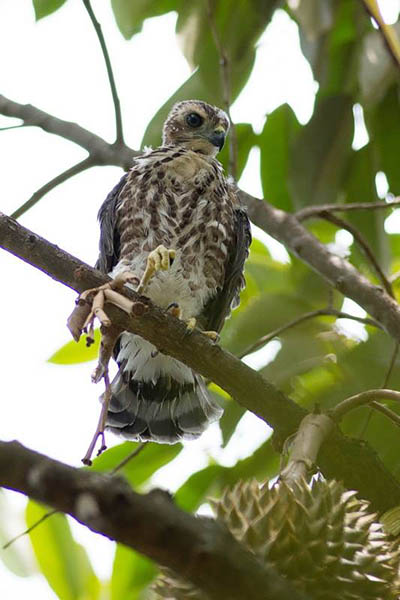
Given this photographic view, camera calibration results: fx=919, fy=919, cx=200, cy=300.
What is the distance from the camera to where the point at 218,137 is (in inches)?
180

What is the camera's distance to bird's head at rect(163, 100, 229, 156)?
462 cm

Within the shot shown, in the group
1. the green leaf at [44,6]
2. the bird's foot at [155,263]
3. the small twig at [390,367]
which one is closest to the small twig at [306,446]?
the bird's foot at [155,263]

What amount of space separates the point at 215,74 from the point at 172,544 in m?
3.15

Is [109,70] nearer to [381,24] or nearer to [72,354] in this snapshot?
[72,354]

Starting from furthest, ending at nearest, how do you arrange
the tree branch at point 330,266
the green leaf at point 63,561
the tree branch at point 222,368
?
the green leaf at point 63,561
the tree branch at point 330,266
the tree branch at point 222,368

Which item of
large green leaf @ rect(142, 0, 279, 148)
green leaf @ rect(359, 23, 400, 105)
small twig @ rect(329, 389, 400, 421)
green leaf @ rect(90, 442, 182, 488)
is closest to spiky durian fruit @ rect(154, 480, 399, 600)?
small twig @ rect(329, 389, 400, 421)

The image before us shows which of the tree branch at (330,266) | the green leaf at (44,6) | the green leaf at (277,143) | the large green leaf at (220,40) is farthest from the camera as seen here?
the green leaf at (277,143)

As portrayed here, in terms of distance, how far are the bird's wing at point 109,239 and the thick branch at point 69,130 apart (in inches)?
8.4

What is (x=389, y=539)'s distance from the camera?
1.86 m

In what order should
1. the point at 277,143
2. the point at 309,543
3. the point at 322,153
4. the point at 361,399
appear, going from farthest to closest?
the point at 277,143 < the point at 322,153 < the point at 361,399 < the point at 309,543

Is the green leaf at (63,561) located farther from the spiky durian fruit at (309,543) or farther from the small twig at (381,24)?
the small twig at (381,24)

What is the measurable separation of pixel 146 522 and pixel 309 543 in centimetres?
64

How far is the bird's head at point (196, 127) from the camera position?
15.1ft

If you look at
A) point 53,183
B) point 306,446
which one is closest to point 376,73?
point 53,183
